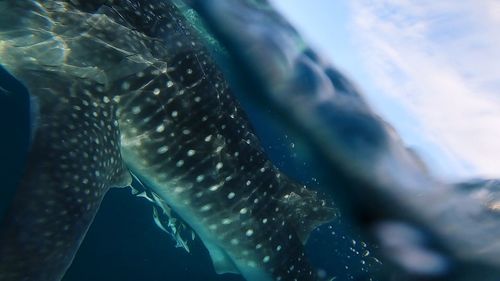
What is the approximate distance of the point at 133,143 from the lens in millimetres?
5074

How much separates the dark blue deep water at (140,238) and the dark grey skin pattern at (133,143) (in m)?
4.86

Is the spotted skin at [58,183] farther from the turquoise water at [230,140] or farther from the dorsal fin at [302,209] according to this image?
the dorsal fin at [302,209]

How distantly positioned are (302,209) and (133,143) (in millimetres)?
3366

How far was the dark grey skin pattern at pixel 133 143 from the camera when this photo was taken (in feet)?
11.7

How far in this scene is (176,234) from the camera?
24.7 feet

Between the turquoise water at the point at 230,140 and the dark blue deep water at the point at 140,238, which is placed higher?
the turquoise water at the point at 230,140

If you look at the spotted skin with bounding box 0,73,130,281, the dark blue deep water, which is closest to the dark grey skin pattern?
the spotted skin with bounding box 0,73,130,281

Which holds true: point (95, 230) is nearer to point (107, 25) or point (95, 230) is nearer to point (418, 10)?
point (107, 25)

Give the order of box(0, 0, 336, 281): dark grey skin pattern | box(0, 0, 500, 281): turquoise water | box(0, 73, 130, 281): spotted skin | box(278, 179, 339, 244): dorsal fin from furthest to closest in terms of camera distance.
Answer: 1. box(278, 179, 339, 244): dorsal fin
2. box(0, 0, 500, 281): turquoise water
3. box(0, 0, 336, 281): dark grey skin pattern
4. box(0, 73, 130, 281): spotted skin

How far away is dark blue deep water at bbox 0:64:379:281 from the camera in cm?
1134

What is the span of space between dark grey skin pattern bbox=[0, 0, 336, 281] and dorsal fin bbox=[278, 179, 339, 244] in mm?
23

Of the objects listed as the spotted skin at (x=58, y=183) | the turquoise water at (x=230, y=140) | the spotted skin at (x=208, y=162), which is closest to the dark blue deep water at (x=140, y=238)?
the turquoise water at (x=230, y=140)

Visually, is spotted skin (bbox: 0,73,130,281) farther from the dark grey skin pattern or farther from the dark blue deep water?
the dark blue deep water

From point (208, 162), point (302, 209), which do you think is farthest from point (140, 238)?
point (208, 162)
